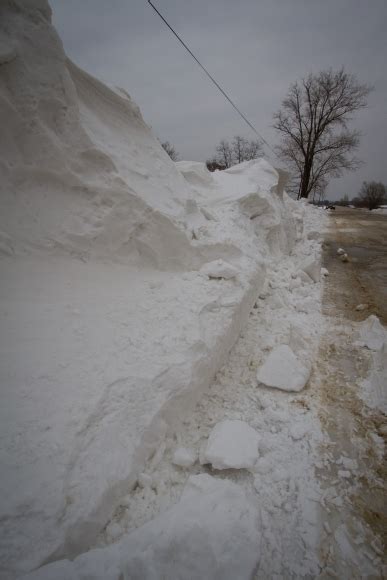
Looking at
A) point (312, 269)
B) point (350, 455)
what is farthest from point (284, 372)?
point (312, 269)

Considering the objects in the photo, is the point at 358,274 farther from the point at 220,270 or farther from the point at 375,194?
the point at 375,194

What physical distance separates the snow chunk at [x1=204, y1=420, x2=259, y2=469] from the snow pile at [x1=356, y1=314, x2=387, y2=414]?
3.86 ft

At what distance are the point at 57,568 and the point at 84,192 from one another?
260 cm

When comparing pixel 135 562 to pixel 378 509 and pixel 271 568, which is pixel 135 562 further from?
pixel 378 509

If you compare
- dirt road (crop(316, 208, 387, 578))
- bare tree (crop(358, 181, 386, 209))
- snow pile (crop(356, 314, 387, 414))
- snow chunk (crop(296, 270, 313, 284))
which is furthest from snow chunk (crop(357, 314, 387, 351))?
bare tree (crop(358, 181, 386, 209))

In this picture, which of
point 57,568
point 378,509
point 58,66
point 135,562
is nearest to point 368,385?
point 378,509

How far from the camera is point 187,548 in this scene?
3.85 ft

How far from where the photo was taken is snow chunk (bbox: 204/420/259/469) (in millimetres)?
1598

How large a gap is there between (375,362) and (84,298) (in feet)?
9.60

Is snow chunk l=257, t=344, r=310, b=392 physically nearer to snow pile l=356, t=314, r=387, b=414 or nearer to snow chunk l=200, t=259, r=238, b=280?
snow pile l=356, t=314, r=387, b=414

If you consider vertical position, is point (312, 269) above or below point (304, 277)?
above

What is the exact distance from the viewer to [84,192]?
7.91 ft

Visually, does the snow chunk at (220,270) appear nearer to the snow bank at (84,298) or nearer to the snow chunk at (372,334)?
the snow bank at (84,298)

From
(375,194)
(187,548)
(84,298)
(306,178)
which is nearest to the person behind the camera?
(187,548)
